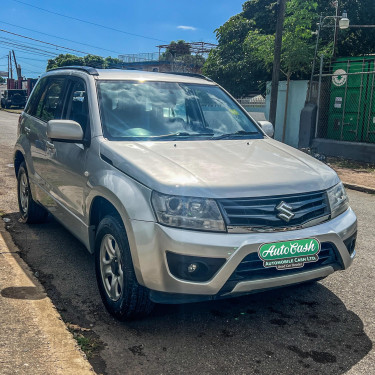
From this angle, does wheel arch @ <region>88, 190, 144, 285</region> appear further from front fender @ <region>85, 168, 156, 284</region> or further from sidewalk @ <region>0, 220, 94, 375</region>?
sidewalk @ <region>0, 220, 94, 375</region>

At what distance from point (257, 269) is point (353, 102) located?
12.7m

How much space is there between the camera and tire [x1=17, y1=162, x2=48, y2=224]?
5488mm

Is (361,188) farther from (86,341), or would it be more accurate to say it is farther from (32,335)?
(32,335)

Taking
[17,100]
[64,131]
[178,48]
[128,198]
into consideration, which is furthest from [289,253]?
[178,48]

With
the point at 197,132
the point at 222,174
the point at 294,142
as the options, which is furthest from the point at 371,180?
the point at 222,174

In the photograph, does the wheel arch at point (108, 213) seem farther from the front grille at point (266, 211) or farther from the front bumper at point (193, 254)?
the front grille at point (266, 211)

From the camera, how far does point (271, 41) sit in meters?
16.7

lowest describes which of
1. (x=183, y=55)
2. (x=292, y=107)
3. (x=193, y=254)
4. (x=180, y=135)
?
(x=193, y=254)

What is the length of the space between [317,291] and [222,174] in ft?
5.32

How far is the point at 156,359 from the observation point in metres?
2.89

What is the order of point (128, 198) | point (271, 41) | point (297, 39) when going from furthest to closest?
point (271, 41) < point (297, 39) < point (128, 198)

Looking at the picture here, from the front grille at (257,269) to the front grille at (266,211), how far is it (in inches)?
8.1

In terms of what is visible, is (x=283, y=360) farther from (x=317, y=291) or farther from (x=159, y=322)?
(x=317, y=291)

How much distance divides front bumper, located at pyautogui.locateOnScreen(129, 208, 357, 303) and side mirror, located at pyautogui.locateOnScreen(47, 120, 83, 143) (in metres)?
Answer: 1.12
